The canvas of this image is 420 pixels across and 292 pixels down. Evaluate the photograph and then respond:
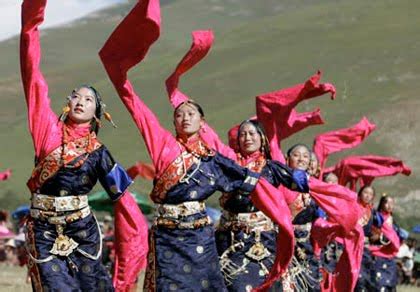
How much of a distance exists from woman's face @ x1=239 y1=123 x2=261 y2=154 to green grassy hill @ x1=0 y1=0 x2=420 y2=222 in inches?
1029

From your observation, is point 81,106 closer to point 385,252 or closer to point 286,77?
point 385,252

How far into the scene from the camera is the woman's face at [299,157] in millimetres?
11492

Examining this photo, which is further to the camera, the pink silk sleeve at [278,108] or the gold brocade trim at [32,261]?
the pink silk sleeve at [278,108]

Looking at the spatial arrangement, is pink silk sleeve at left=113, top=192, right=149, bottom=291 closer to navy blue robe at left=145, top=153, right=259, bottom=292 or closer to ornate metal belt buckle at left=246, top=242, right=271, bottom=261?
navy blue robe at left=145, top=153, right=259, bottom=292

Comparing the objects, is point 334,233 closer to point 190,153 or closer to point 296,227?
point 296,227

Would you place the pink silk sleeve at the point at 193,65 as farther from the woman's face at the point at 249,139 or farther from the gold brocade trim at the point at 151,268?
the gold brocade trim at the point at 151,268

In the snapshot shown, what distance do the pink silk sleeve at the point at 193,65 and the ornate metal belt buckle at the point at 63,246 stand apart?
1.53 metres

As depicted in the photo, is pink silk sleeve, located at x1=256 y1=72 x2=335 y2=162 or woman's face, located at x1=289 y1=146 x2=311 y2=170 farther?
woman's face, located at x1=289 y1=146 x2=311 y2=170

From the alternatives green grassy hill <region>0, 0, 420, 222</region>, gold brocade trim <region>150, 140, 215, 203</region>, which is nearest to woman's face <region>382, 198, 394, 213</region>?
gold brocade trim <region>150, 140, 215, 203</region>

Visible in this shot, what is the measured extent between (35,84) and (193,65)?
1.59 meters

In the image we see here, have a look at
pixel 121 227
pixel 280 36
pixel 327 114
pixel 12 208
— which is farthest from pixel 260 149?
pixel 280 36

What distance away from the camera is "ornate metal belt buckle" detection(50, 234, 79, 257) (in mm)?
8414

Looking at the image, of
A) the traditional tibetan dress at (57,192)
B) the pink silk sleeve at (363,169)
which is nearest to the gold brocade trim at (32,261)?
the traditional tibetan dress at (57,192)

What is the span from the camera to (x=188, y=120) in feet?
30.1
